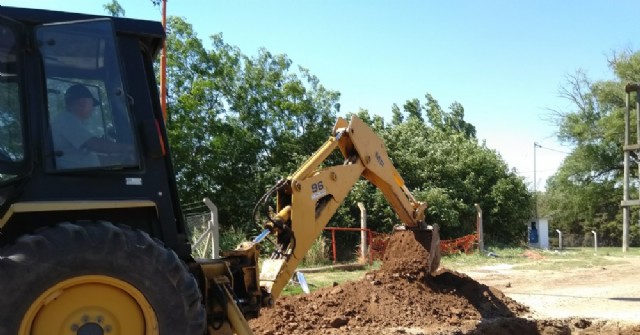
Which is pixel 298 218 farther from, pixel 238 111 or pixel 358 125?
pixel 238 111

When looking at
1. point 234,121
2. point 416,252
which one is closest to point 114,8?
point 234,121

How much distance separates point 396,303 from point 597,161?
37554 mm

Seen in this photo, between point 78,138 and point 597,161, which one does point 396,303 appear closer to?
point 78,138

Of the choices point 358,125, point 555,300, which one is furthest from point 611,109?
point 358,125

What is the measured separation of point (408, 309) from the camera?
812cm

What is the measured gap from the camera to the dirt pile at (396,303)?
25.1 feet

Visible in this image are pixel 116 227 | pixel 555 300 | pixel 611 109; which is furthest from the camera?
pixel 611 109

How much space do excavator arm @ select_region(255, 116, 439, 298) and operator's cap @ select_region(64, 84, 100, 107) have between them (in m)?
2.54

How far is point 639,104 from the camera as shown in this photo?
25141 millimetres

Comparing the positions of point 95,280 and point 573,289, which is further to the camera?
point 573,289

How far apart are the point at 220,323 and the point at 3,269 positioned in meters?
1.70

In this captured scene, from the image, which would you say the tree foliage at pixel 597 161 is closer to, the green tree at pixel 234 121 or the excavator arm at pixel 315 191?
the green tree at pixel 234 121

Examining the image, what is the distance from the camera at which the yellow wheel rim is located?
12.1ft

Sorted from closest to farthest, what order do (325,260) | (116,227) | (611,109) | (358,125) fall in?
(116,227) < (358,125) < (325,260) < (611,109)
